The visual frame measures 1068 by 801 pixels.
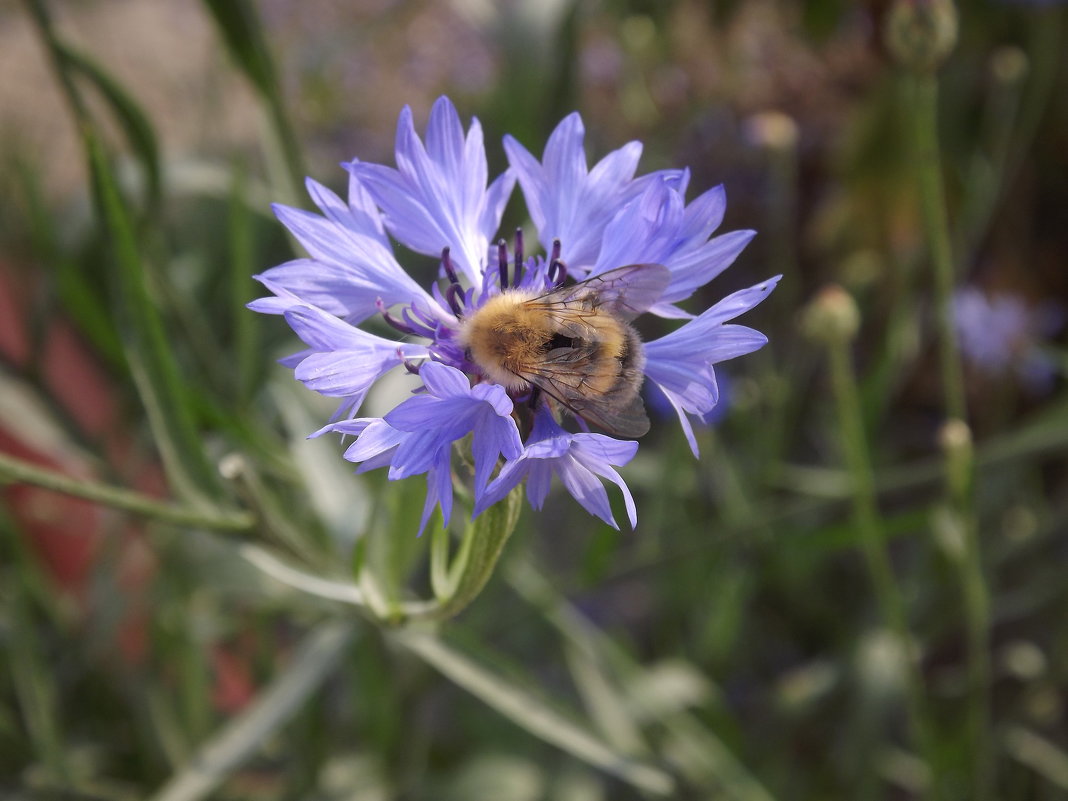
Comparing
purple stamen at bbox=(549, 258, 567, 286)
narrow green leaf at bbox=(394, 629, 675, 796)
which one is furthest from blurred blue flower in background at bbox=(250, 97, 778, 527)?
narrow green leaf at bbox=(394, 629, 675, 796)

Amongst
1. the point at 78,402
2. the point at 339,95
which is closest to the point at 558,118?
the point at 78,402

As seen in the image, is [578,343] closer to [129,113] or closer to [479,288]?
[479,288]

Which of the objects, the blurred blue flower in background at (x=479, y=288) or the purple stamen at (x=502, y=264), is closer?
the blurred blue flower in background at (x=479, y=288)

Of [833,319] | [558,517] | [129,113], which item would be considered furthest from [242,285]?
[558,517]

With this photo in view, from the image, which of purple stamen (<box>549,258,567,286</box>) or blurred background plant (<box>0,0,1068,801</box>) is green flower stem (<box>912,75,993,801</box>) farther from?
purple stamen (<box>549,258,567,286</box>)

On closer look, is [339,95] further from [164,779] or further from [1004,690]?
[1004,690]

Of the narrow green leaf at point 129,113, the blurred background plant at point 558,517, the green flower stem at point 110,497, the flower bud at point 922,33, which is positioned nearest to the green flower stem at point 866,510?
the blurred background plant at point 558,517

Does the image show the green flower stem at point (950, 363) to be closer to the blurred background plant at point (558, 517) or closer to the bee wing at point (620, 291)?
the blurred background plant at point (558, 517)
